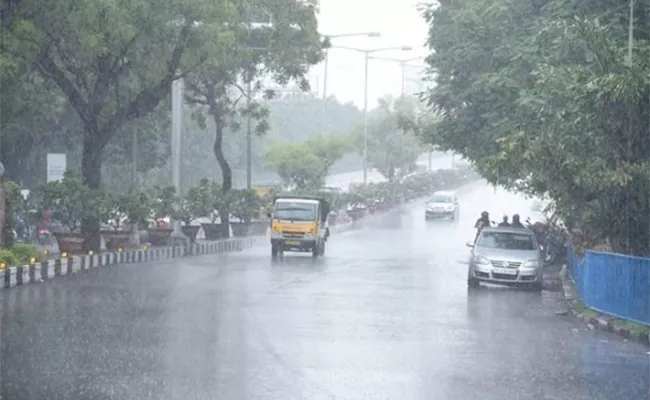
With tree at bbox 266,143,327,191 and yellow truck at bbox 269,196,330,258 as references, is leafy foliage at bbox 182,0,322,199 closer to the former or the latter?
yellow truck at bbox 269,196,330,258

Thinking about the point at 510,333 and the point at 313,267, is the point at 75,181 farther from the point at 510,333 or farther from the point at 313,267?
the point at 510,333

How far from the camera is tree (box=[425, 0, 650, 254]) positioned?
814 inches

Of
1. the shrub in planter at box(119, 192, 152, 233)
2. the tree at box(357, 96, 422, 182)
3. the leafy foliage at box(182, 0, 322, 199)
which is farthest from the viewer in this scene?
the tree at box(357, 96, 422, 182)

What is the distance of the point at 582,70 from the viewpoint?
2114 centimetres

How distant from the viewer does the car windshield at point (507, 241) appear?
29.9m

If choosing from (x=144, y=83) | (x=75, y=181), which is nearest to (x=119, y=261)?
(x=75, y=181)

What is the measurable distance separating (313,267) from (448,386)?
21575 mm

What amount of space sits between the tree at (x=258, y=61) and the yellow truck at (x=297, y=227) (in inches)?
208

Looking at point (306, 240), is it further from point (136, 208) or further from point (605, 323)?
point (605, 323)

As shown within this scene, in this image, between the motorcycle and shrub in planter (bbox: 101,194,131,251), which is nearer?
shrub in planter (bbox: 101,194,131,251)

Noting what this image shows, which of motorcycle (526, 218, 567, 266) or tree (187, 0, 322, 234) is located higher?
tree (187, 0, 322, 234)

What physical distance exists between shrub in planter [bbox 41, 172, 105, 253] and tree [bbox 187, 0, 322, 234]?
5.98 metres

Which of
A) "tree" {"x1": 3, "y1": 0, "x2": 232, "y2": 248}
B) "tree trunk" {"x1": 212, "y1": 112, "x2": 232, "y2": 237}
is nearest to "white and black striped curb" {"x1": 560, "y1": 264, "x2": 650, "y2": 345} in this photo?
"tree" {"x1": 3, "y1": 0, "x2": 232, "y2": 248}

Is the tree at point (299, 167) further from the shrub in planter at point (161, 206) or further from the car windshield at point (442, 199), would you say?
the shrub in planter at point (161, 206)
